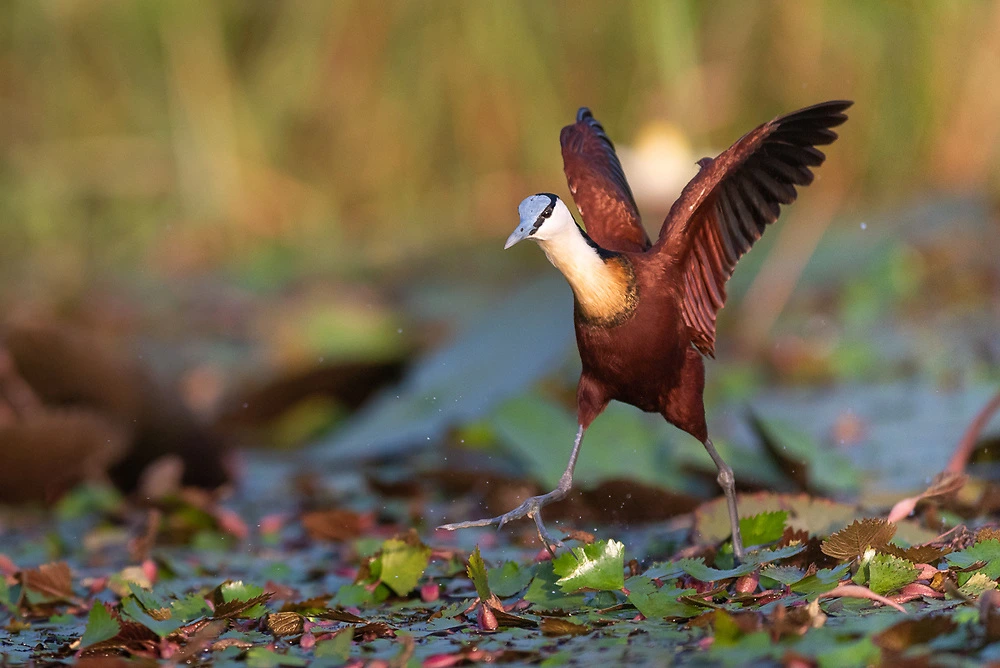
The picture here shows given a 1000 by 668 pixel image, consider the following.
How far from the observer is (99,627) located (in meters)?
2.07

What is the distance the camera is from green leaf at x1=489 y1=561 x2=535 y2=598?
2.29m

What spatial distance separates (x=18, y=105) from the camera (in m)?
7.93

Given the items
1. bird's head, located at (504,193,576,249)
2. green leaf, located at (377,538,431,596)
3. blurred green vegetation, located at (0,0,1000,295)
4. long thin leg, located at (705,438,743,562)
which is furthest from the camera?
blurred green vegetation, located at (0,0,1000,295)

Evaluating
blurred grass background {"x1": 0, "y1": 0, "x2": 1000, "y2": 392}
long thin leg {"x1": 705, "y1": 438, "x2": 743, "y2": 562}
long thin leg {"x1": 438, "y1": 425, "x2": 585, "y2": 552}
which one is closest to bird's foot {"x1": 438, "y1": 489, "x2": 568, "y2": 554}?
long thin leg {"x1": 438, "y1": 425, "x2": 585, "y2": 552}

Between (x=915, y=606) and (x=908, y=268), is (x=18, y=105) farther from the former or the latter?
(x=915, y=606)

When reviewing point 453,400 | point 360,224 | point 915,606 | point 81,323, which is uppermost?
point 360,224

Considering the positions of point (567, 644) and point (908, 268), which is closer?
point (567, 644)

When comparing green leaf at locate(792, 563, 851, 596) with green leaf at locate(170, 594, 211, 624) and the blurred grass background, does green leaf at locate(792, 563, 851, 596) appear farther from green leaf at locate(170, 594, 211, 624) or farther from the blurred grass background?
the blurred grass background

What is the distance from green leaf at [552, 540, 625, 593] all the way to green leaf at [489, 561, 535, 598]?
18 centimetres

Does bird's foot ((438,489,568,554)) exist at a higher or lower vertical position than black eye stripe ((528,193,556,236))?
lower

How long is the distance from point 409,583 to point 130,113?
598cm

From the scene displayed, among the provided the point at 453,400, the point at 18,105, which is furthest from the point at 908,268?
the point at 18,105

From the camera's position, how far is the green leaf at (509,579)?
7.52 feet

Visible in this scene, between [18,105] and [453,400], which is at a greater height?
[18,105]
